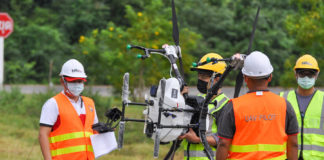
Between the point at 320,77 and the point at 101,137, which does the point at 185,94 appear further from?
the point at 320,77

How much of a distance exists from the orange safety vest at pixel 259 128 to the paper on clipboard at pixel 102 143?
5.85 feet

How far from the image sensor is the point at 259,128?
4.30 metres

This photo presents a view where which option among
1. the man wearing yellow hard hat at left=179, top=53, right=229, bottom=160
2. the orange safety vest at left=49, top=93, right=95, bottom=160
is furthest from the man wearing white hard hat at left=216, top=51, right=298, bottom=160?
the orange safety vest at left=49, top=93, right=95, bottom=160

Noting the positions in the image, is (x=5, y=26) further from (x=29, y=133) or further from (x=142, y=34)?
(x=29, y=133)

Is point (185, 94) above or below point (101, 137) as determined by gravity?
above

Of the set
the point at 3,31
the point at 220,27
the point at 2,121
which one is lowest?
the point at 2,121

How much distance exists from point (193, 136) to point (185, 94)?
417 millimetres

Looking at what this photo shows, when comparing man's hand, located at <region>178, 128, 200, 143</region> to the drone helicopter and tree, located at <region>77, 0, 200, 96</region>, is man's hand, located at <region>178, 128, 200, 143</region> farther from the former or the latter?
tree, located at <region>77, 0, 200, 96</region>

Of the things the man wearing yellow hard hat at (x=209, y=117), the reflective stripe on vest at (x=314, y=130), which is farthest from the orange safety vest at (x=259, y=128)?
the reflective stripe on vest at (x=314, y=130)

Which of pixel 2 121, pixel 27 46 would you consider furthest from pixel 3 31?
pixel 27 46

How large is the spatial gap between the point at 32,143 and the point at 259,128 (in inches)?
360

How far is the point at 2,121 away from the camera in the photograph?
610 inches

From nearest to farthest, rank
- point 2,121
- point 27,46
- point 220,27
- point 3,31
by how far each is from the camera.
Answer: point 2,121 → point 3,31 → point 220,27 → point 27,46

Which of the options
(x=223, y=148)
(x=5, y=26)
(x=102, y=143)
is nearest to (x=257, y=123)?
(x=223, y=148)
